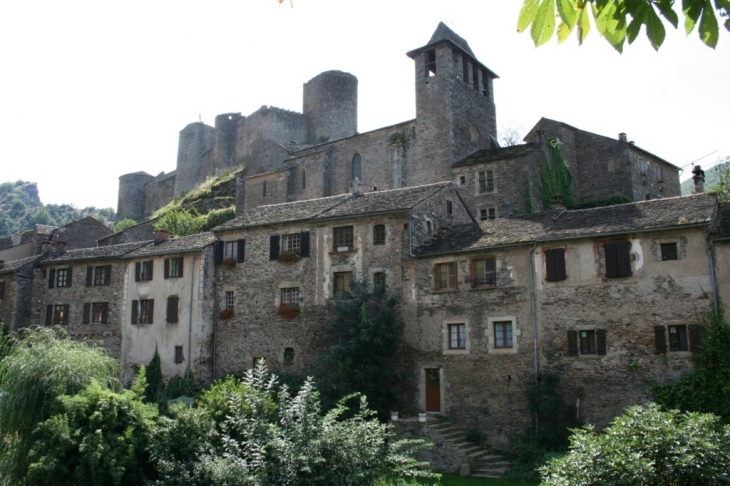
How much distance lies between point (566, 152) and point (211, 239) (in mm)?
24506

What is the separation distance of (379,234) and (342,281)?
299cm

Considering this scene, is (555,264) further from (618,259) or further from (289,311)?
(289,311)

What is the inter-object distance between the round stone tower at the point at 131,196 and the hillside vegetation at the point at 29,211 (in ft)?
113

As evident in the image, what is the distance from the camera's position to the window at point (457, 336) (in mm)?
27828

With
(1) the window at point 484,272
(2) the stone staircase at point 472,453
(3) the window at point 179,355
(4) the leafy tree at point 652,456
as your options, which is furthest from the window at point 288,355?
(4) the leafy tree at point 652,456

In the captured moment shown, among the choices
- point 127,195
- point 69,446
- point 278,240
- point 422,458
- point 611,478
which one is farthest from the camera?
point 127,195

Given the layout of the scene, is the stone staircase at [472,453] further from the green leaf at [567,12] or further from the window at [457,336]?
the green leaf at [567,12]

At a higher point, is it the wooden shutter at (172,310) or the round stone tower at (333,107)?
the round stone tower at (333,107)

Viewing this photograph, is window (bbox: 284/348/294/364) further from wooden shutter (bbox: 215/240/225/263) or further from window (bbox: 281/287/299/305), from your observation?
wooden shutter (bbox: 215/240/225/263)

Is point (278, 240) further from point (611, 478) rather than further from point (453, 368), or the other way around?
point (611, 478)

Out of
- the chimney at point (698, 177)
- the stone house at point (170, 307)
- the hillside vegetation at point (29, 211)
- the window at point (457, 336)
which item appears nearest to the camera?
the window at point (457, 336)

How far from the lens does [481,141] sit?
154 ft

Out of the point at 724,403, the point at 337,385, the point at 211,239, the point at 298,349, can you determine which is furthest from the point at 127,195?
the point at 724,403

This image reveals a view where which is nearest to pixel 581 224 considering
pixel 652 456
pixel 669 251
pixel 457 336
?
pixel 669 251
